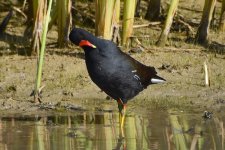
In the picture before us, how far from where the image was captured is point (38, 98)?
29.0ft

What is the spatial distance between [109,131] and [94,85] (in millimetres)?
2124

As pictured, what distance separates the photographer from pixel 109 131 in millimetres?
7578

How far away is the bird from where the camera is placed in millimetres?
7500

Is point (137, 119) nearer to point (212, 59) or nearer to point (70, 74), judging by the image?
point (70, 74)

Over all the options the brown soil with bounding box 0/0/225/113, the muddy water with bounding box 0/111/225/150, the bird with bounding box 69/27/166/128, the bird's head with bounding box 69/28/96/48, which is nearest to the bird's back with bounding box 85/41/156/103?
the bird with bounding box 69/27/166/128

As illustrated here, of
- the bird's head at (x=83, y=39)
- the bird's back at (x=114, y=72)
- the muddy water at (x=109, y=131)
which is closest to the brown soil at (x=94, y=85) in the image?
the muddy water at (x=109, y=131)

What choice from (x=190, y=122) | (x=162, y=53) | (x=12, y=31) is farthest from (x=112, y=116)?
(x=12, y=31)

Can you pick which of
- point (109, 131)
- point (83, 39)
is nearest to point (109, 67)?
point (83, 39)

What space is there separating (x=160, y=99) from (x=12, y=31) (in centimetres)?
320

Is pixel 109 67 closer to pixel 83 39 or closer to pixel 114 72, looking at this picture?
pixel 114 72

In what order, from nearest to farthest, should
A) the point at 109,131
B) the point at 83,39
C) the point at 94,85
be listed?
the point at 83,39 < the point at 109,131 < the point at 94,85

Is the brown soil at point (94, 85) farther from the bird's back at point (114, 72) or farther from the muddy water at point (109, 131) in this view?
the bird's back at point (114, 72)

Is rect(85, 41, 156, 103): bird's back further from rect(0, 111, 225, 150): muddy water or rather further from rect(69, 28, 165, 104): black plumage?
rect(0, 111, 225, 150): muddy water

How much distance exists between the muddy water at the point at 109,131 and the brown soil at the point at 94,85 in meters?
0.50
